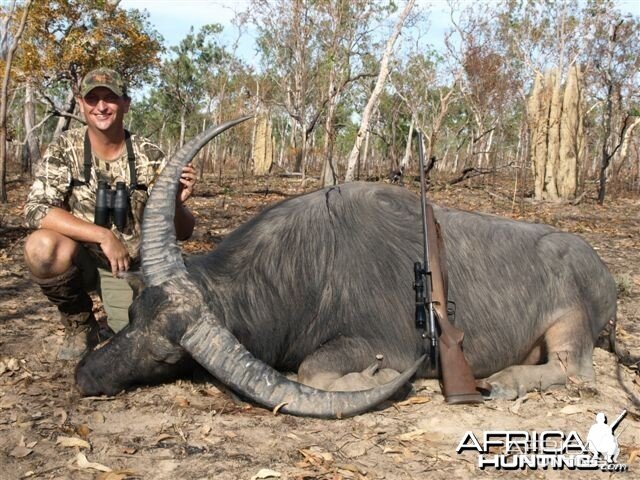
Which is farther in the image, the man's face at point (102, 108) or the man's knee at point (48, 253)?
the man's face at point (102, 108)

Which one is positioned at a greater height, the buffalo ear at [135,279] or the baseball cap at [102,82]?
the baseball cap at [102,82]

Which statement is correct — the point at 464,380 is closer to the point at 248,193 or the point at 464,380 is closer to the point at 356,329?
the point at 356,329

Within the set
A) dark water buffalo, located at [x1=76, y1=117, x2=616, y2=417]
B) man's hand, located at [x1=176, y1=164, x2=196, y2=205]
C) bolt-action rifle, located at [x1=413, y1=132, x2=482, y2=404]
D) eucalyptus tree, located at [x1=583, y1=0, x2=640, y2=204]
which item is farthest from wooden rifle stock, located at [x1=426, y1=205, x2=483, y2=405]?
eucalyptus tree, located at [x1=583, y1=0, x2=640, y2=204]

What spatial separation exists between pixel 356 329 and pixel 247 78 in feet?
113

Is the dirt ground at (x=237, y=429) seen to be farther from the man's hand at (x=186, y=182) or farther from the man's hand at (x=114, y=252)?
the man's hand at (x=186, y=182)

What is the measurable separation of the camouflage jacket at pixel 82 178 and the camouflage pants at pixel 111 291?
0.07 metres

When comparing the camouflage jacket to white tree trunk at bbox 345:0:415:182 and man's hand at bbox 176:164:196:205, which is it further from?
white tree trunk at bbox 345:0:415:182

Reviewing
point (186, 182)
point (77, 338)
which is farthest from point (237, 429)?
point (77, 338)

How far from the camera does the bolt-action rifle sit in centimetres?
356

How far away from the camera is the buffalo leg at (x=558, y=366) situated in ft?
12.6

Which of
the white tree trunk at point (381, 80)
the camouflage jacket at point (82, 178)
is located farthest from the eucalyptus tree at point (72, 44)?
the camouflage jacket at point (82, 178)

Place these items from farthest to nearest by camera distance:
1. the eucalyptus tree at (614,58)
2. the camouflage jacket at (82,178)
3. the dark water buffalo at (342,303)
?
the eucalyptus tree at (614,58) < the camouflage jacket at (82,178) < the dark water buffalo at (342,303)

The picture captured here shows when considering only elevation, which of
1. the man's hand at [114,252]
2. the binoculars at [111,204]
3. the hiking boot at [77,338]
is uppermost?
the binoculars at [111,204]

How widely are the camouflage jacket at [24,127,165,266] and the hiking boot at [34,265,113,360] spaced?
282 millimetres
